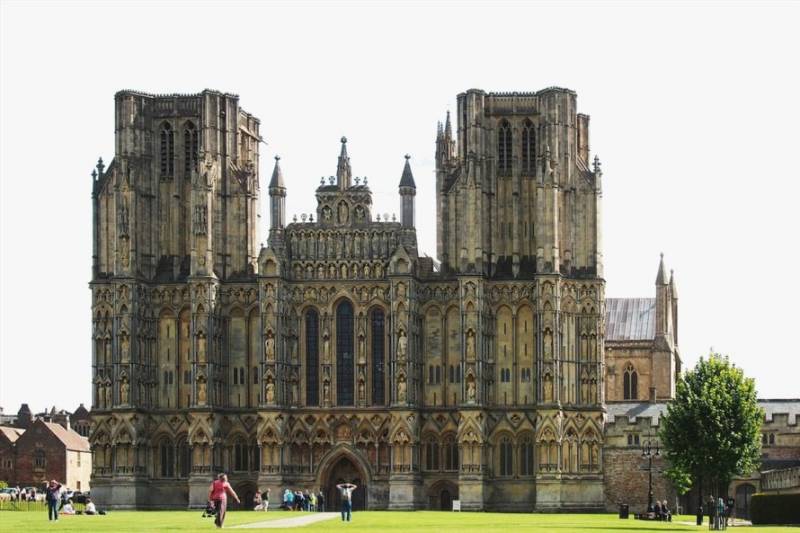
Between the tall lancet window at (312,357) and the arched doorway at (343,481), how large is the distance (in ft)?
14.2

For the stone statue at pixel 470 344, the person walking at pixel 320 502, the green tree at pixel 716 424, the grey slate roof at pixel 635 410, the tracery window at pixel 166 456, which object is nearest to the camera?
the green tree at pixel 716 424

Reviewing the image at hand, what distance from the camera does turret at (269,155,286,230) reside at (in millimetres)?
115688

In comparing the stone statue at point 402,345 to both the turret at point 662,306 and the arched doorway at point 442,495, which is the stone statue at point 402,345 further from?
the turret at point 662,306

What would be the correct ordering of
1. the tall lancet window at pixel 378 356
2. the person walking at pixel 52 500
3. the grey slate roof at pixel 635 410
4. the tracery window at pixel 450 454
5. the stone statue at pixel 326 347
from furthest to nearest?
the grey slate roof at pixel 635 410
the tall lancet window at pixel 378 356
the stone statue at pixel 326 347
the tracery window at pixel 450 454
the person walking at pixel 52 500

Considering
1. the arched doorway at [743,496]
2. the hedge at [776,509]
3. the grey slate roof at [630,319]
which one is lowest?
the arched doorway at [743,496]

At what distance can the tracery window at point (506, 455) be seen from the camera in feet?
375

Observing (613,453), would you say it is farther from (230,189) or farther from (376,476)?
(230,189)

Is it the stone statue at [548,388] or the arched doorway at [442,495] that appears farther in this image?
the arched doorway at [442,495]

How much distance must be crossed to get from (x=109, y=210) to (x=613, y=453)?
121 feet

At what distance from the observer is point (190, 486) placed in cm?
11362

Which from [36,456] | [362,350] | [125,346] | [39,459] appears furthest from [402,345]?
[36,456]

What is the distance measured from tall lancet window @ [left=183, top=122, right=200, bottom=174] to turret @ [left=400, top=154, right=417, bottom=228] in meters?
14.1

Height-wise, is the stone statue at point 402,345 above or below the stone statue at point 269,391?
above

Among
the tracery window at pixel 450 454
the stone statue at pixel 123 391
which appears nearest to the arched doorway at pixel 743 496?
the tracery window at pixel 450 454
